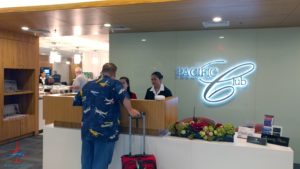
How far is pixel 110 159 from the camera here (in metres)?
2.94

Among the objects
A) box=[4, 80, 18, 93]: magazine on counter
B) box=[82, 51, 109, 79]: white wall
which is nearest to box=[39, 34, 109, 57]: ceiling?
box=[4, 80, 18, 93]: magazine on counter

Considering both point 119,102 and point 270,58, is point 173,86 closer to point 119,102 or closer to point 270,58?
point 270,58

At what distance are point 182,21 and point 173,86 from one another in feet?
4.86

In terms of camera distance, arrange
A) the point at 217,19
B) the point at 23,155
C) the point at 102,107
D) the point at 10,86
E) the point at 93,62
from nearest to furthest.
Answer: the point at 102,107 < the point at 217,19 < the point at 23,155 < the point at 10,86 < the point at 93,62

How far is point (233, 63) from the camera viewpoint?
5.04m

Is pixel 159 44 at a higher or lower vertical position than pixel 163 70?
higher

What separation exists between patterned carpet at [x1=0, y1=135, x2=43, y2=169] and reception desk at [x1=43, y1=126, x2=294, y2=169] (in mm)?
1134

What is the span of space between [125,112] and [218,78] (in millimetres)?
2566

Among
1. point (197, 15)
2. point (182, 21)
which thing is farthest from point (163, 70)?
point (197, 15)

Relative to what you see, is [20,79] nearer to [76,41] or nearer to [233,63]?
[76,41]

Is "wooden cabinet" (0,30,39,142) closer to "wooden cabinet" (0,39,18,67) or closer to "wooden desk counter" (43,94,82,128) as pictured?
"wooden cabinet" (0,39,18,67)

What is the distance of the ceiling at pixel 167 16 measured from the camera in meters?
3.32

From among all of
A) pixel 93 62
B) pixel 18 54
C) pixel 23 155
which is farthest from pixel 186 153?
pixel 93 62

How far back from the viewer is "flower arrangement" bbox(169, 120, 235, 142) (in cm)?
279
